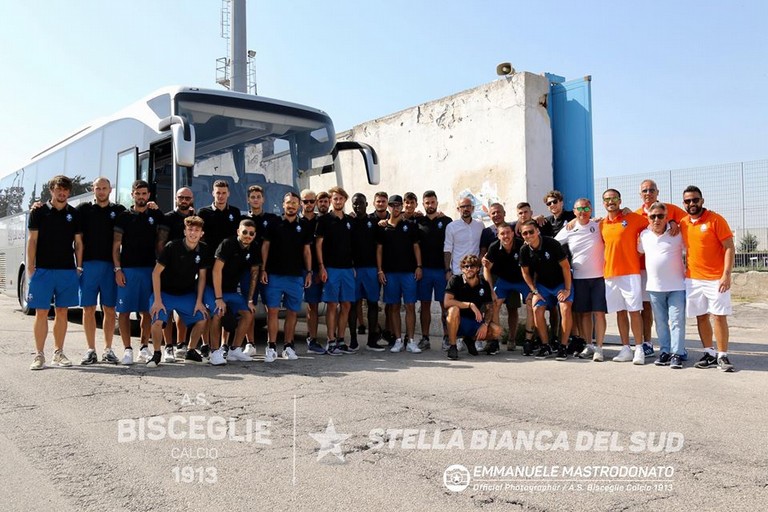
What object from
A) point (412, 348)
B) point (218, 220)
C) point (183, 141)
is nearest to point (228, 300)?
point (218, 220)

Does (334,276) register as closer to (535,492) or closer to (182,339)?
(182,339)

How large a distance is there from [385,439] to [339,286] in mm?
4020

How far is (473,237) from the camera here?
8203mm

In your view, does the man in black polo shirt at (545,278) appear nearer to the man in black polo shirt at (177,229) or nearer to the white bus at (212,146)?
→ the white bus at (212,146)

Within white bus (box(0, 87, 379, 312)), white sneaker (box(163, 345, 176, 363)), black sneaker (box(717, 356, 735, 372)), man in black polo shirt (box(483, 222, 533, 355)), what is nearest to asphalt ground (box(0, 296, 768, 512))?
black sneaker (box(717, 356, 735, 372))

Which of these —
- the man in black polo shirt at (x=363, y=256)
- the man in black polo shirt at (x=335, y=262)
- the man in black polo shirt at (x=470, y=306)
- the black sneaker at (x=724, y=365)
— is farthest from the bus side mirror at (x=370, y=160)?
the black sneaker at (x=724, y=365)

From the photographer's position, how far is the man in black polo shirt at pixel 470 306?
7.52 meters

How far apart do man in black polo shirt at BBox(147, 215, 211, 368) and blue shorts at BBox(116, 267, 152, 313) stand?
0.90ft

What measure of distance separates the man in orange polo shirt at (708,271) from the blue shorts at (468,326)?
2.34 meters

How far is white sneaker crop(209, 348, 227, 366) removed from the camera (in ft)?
22.4

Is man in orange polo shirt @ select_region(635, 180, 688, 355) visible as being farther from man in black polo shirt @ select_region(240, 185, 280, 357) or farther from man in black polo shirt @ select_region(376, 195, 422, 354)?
man in black polo shirt @ select_region(240, 185, 280, 357)

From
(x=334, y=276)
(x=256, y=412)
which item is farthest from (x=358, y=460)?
(x=334, y=276)

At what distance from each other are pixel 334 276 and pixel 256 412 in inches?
131

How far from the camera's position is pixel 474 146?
11.1 metres
